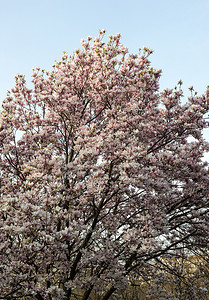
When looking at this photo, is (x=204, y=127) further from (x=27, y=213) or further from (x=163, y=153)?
(x=27, y=213)

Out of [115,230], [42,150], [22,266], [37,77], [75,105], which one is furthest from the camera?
[37,77]

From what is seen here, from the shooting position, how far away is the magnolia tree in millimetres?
7082

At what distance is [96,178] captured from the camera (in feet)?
25.4

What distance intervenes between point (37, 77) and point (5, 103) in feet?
7.52

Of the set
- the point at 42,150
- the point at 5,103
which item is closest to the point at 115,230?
the point at 42,150

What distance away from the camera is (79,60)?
10570 mm

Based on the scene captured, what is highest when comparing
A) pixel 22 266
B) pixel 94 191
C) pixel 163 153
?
pixel 163 153

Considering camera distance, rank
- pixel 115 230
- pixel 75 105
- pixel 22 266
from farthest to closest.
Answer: pixel 75 105 < pixel 115 230 < pixel 22 266

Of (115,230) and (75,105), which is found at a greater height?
(75,105)

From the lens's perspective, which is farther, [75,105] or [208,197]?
[75,105]

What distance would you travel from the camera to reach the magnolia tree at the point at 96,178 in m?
7.08

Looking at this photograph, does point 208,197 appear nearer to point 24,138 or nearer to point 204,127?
point 204,127

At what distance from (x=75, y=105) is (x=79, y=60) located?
6.48 feet

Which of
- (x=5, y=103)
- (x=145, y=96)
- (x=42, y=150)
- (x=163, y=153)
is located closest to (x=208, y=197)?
(x=163, y=153)
